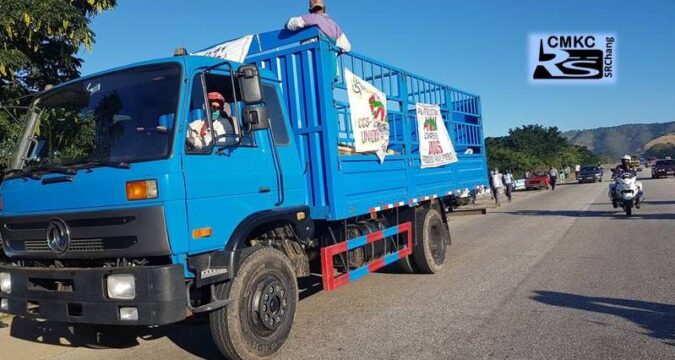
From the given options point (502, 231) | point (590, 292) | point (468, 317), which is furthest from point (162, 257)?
point (502, 231)

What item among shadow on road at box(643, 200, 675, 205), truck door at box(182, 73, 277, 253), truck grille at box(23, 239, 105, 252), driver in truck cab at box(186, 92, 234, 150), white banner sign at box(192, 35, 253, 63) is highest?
white banner sign at box(192, 35, 253, 63)

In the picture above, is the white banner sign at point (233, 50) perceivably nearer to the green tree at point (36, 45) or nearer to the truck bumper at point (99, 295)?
the green tree at point (36, 45)

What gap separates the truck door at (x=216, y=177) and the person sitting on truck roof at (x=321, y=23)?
1488 mm

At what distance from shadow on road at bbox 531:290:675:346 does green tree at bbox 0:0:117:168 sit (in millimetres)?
6512

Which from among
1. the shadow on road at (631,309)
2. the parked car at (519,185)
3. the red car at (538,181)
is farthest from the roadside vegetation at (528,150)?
the shadow on road at (631,309)

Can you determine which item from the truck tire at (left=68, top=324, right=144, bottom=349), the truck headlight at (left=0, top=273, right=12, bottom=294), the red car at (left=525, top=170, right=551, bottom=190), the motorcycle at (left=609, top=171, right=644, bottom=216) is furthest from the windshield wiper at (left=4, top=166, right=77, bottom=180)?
the red car at (left=525, top=170, right=551, bottom=190)

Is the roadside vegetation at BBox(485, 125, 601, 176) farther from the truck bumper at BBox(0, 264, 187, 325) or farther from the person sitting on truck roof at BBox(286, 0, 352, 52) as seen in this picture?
the truck bumper at BBox(0, 264, 187, 325)

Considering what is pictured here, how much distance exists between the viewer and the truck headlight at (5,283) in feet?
15.1

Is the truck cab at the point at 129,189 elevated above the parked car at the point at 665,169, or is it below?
above

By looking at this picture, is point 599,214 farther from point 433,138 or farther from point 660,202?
point 433,138

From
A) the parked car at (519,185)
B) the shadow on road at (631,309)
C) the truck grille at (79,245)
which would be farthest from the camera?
the parked car at (519,185)

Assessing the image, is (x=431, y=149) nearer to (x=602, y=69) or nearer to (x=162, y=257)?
(x=162, y=257)

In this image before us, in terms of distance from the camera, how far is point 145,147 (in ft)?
13.7

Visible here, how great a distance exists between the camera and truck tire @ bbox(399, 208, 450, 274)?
809 cm
